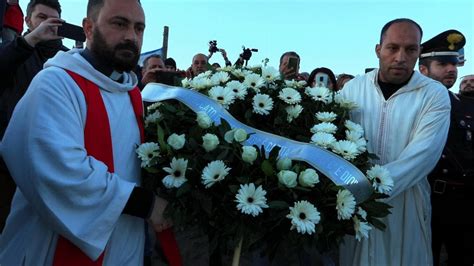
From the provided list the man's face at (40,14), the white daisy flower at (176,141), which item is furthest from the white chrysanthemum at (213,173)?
the man's face at (40,14)

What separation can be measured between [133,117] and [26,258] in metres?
0.85

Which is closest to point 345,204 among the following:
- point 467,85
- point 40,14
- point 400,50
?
point 400,50

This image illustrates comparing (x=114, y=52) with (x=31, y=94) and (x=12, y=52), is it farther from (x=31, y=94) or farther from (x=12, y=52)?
(x=12, y=52)

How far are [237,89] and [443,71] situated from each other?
7.39 feet

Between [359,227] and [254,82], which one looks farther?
[254,82]

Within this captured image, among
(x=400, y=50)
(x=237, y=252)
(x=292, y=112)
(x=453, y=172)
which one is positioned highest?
(x=400, y=50)

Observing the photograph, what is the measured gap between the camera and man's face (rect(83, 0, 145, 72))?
7.75 ft

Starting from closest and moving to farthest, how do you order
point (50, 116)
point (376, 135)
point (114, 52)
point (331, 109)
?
point (50, 116)
point (114, 52)
point (331, 109)
point (376, 135)

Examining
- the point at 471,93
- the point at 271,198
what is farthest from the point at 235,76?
the point at 471,93

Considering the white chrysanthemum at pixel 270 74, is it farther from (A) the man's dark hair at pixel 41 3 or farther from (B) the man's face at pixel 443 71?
(A) the man's dark hair at pixel 41 3

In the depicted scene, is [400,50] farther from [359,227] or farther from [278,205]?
[278,205]

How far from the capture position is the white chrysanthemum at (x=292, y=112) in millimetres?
2658

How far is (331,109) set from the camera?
9.48ft

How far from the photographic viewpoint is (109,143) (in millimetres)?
2229
